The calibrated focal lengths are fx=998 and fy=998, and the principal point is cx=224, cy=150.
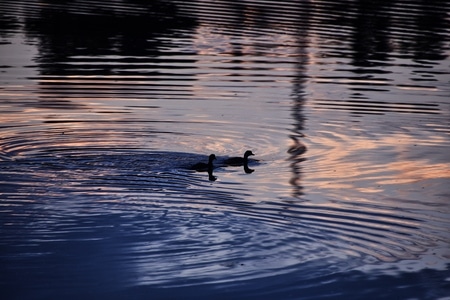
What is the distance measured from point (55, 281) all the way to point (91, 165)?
199 inches

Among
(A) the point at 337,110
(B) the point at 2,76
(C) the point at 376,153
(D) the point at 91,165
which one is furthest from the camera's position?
(B) the point at 2,76

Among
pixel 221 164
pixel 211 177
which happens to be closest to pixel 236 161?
pixel 221 164

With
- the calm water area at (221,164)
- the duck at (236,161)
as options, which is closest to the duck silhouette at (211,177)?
the calm water area at (221,164)

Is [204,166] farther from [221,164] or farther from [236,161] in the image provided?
[236,161]

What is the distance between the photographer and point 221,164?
14523 millimetres

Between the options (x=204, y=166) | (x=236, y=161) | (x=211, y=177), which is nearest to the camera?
(x=211, y=177)

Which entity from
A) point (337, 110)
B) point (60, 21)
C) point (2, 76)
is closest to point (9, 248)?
point (337, 110)

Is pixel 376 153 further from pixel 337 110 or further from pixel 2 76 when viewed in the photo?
pixel 2 76

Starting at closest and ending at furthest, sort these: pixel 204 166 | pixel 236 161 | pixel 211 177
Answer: pixel 211 177 < pixel 204 166 < pixel 236 161

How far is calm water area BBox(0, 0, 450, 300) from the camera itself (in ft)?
31.8

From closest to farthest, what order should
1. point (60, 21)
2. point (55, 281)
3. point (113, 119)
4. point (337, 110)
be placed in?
point (55, 281)
point (113, 119)
point (337, 110)
point (60, 21)

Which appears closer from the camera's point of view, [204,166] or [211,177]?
[211,177]

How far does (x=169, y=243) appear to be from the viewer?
1032 centimetres

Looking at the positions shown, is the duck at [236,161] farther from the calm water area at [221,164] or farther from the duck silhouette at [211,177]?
the duck silhouette at [211,177]
